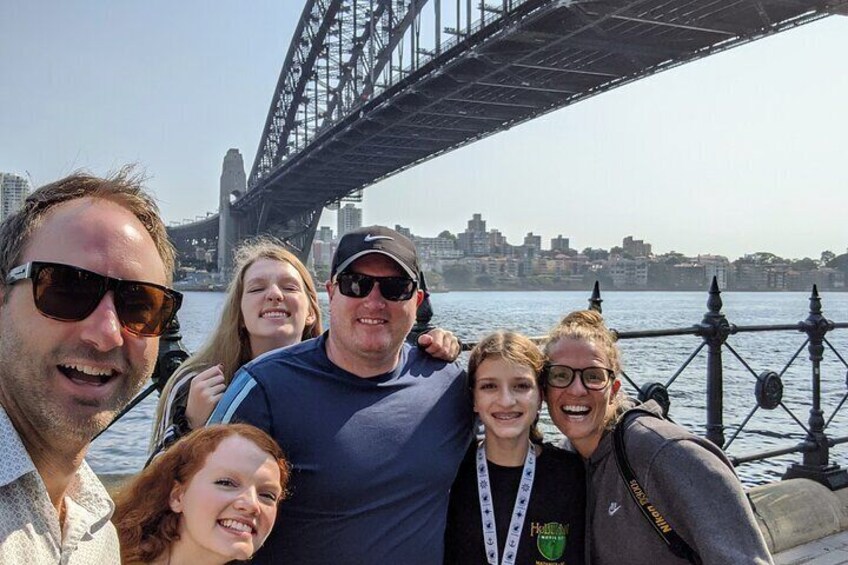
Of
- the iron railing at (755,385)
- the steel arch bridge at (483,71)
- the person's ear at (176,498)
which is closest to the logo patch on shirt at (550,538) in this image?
the person's ear at (176,498)

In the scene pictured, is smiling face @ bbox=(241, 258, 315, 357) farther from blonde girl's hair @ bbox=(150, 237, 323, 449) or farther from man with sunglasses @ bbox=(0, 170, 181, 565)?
man with sunglasses @ bbox=(0, 170, 181, 565)

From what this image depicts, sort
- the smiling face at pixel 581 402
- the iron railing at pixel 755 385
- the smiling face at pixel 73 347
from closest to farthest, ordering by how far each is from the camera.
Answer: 1. the smiling face at pixel 73 347
2. the smiling face at pixel 581 402
3. the iron railing at pixel 755 385

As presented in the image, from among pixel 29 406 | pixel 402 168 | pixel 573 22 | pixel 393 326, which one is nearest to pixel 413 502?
pixel 393 326

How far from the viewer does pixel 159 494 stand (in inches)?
67.8

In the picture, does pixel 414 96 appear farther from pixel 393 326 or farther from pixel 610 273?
pixel 610 273

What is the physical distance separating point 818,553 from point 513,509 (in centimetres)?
257

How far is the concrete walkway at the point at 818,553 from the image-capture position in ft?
11.9

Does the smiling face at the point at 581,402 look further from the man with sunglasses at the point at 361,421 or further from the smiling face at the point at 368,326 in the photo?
the smiling face at the point at 368,326

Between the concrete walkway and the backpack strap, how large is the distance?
2181mm

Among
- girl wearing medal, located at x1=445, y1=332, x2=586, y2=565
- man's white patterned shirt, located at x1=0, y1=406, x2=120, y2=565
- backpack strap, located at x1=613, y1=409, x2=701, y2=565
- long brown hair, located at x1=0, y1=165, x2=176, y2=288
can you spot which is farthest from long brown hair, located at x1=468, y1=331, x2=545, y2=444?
man's white patterned shirt, located at x1=0, y1=406, x2=120, y2=565

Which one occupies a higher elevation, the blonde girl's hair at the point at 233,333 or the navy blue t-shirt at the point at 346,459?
the blonde girl's hair at the point at 233,333

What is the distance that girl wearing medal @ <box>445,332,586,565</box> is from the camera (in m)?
2.08

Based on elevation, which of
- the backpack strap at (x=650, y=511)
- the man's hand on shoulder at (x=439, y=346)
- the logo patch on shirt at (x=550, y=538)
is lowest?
the logo patch on shirt at (x=550, y=538)

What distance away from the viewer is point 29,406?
1.14 m
